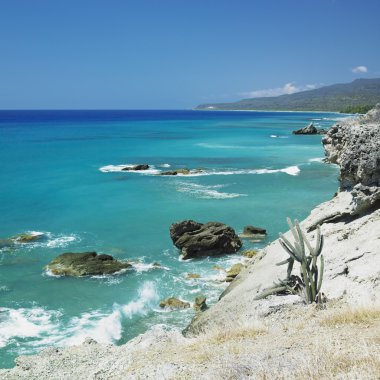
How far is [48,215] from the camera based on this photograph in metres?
31.6

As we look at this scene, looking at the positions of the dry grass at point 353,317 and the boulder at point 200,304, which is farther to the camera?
the boulder at point 200,304

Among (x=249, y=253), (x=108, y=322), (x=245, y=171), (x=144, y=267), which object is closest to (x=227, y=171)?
(x=245, y=171)

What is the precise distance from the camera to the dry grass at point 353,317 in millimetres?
8234

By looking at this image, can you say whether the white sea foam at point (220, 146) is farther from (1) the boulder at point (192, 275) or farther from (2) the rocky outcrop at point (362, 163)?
(2) the rocky outcrop at point (362, 163)

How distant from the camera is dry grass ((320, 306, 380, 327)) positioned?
8.23 metres

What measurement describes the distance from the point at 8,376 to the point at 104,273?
38.1 feet

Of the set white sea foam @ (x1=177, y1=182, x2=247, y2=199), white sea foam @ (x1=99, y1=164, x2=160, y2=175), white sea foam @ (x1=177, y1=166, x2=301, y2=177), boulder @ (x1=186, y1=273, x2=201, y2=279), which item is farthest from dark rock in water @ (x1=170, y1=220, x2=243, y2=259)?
white sea foam @ (x1=99, y1=164, x2=160, y2=175)

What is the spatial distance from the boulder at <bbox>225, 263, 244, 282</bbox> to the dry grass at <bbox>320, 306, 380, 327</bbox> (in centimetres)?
1108

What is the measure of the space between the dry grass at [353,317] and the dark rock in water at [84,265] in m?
13.9

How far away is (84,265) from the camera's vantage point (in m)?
21.2

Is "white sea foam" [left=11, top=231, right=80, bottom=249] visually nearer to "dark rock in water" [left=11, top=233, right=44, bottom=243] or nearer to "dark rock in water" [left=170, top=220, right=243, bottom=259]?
"dark rock in water" [left=11, top=233, right=44, bottom=243]

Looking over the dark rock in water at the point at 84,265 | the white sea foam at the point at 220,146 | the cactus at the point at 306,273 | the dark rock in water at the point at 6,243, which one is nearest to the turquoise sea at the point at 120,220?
the dark rock in water at the point at 84,265

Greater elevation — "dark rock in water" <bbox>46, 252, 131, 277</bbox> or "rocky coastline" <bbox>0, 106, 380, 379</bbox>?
"rocky coastline" <bbox>0, 106, 380, 379</bbox>

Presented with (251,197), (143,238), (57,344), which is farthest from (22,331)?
(251,197)
